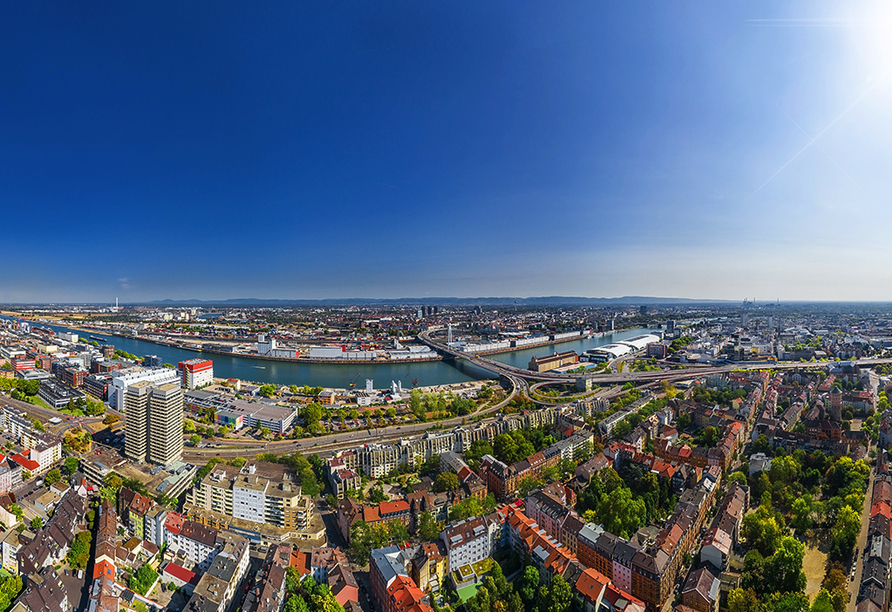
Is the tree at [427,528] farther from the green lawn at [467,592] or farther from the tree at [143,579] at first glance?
the tree at [143,579]

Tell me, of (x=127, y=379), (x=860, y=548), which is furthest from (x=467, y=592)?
(x=127, y=379)

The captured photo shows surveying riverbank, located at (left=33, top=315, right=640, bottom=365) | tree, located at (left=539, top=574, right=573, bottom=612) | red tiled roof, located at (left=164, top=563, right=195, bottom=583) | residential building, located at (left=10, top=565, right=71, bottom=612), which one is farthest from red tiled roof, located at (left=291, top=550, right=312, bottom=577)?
riverbank, located at (left=33, top=315, right=640, bottom=365)

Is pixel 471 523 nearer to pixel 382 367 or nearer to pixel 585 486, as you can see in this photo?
pixel 585 486

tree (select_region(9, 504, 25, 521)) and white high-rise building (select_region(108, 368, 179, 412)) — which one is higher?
white high-rise building (select_region(108, 368, 179, 412))

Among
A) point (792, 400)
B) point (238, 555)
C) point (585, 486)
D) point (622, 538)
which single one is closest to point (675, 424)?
point (792, 400)

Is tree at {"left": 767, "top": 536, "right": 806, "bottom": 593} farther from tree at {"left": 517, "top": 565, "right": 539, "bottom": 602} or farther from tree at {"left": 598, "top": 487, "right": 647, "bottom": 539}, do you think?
tree at {"left": 517, "top": 565, "right": 539, "bottom": 602}

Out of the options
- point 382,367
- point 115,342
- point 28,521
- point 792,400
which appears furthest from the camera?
point 115,342
